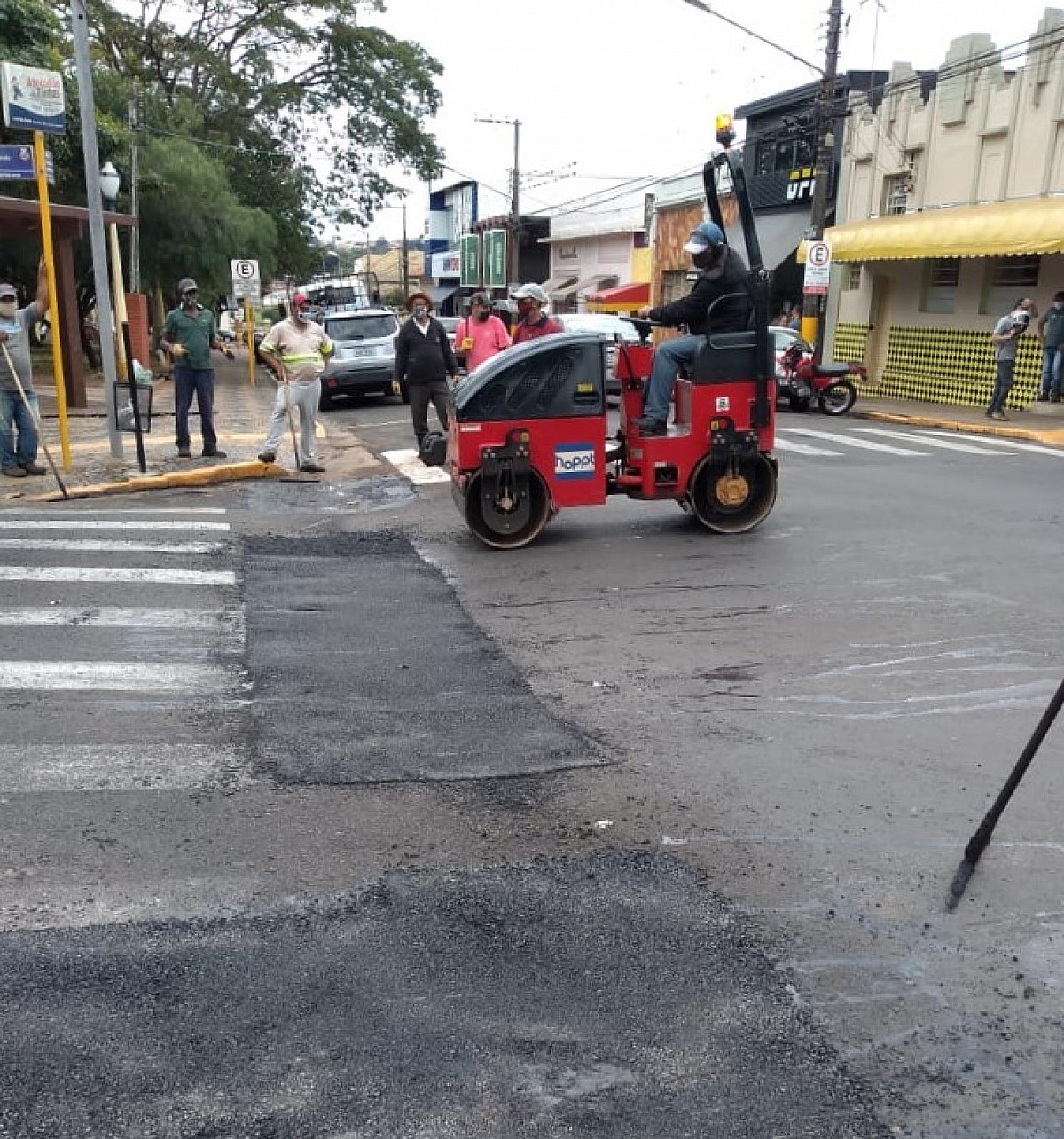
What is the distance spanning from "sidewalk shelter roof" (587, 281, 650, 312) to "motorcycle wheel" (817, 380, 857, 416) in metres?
22.7

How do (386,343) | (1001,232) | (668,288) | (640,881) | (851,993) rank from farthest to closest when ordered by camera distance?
(668,288) < (386,343) < (1001,232) < (640,881) < (851,993)

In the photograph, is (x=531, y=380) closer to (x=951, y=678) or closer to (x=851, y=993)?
(x=951, y=678)

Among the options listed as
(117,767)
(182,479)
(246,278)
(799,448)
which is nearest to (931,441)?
(799,448)

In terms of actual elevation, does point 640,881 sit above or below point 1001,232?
below

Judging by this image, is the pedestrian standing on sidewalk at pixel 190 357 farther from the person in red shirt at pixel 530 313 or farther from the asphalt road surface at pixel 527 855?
the asphalt road surface at pixel 527 855

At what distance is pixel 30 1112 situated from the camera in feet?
8.59

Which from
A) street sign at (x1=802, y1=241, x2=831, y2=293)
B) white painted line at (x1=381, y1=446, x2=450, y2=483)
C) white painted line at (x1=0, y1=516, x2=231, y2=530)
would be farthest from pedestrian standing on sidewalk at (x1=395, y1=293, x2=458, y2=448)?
street sign at (x1=802, y1=241, x2=831, y2=293)

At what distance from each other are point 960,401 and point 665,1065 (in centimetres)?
2228

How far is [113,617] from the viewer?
6703 mm

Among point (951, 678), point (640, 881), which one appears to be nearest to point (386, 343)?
point (951, 678)

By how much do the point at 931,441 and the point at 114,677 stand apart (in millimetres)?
13354

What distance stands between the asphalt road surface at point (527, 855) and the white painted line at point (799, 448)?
22.1 feet

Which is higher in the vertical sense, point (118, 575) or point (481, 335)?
point (481, 335)

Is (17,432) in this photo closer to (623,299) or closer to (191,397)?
(191,397)
